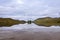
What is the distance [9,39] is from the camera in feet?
3.76

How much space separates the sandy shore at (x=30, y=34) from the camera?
1193 millimetres

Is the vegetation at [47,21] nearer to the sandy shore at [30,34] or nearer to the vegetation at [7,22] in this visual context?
the sandy shore at [30,34]

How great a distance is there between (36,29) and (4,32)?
0.29 metres

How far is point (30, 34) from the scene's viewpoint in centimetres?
130

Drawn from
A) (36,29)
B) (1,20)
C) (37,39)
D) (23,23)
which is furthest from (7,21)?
(37,39)

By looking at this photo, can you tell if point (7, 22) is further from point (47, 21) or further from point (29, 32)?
point (47, 21)

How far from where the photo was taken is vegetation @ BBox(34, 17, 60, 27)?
144cm

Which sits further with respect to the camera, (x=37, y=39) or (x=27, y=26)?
(x=27, y=26)

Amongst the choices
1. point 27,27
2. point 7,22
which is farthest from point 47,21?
point 7,22

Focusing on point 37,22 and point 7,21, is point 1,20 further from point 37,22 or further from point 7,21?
point 37,22

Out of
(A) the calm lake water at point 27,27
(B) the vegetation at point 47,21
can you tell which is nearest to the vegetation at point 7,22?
(A) the calm lake water at point 27,27

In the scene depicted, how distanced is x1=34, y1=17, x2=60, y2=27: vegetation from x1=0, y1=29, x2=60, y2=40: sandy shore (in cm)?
8

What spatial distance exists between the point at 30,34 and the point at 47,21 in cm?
Answer: 25

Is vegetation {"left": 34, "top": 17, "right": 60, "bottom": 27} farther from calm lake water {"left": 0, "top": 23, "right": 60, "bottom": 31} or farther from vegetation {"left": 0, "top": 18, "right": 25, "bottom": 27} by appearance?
vegetation {"left": 0, "top": 18, "right": 25, "bottom": 27}
